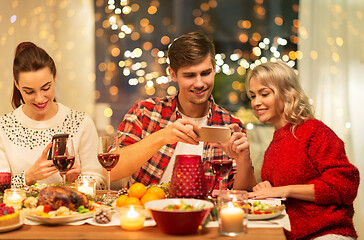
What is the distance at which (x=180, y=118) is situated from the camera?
8.41 ft

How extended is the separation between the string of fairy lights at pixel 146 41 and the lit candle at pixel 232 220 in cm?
366

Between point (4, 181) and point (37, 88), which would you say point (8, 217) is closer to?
point (4, 181)

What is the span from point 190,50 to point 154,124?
495mm

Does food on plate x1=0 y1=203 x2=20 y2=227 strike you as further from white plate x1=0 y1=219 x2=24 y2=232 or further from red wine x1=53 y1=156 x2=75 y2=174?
red wine x1=53 y1=156 x2=75 y2=174

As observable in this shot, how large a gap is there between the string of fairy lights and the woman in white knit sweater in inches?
84.8

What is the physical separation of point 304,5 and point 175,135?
2421 mm

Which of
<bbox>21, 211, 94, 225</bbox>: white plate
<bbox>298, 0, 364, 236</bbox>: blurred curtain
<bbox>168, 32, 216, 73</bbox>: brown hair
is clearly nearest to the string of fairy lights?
<bbox>298, 0, 364, 236</bbox>: blurred curtain

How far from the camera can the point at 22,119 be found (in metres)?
2.77

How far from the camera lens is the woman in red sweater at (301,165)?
6.57 ft

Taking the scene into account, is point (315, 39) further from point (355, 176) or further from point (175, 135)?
point (175, 135)

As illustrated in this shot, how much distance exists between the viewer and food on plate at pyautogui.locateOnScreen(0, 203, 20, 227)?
50.7 inches

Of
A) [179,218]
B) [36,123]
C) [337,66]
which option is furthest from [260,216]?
[337,66]

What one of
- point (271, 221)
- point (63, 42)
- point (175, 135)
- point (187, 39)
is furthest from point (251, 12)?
point (271, 221)

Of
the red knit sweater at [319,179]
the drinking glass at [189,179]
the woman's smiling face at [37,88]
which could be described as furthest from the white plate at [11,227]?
the woman's smiling face at [37,88]
